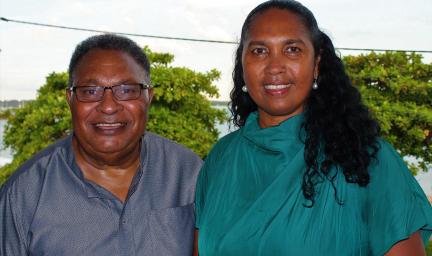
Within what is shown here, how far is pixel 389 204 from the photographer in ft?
7.36

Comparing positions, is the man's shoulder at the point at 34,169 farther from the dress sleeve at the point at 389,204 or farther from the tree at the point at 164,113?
the tree at the point at 164,113

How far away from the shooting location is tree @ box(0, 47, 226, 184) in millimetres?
8102

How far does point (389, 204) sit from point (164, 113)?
6.04m

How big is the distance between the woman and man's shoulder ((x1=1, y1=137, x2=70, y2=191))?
0.76 m

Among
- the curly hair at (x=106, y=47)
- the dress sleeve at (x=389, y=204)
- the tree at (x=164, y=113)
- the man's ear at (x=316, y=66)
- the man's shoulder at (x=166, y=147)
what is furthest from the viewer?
the tree at (x=164, y=113)

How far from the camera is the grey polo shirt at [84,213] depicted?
248cm

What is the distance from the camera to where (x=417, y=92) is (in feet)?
32.5

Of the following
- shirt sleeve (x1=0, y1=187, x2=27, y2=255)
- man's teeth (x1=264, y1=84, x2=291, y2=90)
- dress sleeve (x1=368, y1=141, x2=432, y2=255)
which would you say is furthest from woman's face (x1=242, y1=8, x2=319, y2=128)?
shirt sleeve (x1=0, y1=187, x2=27, y2=255)

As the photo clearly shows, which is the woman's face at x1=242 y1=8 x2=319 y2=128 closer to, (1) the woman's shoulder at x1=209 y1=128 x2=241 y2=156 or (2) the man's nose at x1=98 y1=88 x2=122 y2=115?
(1) the woman's shoulder at x1=209 y1=128 x2=241 y2=156

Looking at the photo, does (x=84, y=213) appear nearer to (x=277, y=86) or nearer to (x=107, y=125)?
(x=107, y=125)

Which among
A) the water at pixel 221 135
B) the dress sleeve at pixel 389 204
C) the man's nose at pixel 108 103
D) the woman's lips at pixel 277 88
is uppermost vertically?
the woman's lips at pixel 277 88

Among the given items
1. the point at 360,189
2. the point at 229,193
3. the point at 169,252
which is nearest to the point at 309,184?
the point at 360,189

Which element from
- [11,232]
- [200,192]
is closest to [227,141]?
[200,192]

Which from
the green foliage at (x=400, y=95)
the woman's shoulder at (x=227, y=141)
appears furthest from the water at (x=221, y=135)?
the green foliage at (x=400, y=95)
